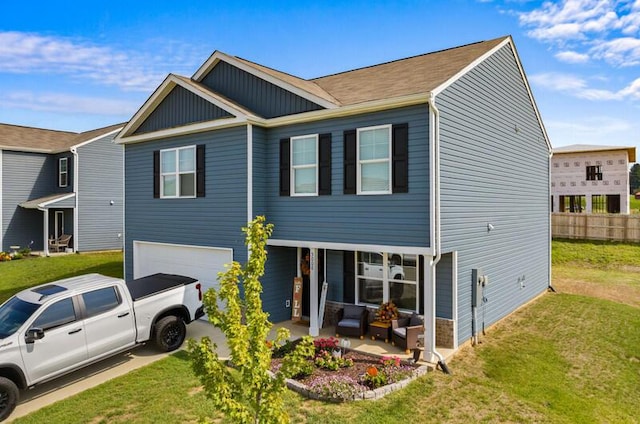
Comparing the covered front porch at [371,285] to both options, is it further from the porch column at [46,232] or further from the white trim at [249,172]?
the porch column at [46,232]

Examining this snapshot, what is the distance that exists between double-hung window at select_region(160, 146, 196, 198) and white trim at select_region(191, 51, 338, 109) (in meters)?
2.87

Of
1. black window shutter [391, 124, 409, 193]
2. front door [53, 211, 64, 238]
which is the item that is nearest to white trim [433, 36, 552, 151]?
black window shutter [391, 124, 409, 193]

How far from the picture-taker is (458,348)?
363 inches

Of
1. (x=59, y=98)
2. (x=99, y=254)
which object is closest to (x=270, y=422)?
(x=99, y=254)

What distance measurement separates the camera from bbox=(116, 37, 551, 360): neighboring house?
8.98 metres

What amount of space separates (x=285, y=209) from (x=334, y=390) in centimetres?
533

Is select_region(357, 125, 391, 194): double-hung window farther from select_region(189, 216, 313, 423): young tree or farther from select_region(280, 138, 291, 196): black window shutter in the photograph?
select_region(189, 216, 313, 423): young tree

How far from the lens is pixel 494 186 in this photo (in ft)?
37.3

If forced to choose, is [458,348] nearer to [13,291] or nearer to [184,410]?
[184,410]

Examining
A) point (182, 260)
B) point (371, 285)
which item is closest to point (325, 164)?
point (371, 285)

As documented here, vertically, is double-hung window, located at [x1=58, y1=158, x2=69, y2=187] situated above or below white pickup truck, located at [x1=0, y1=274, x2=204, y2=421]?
above

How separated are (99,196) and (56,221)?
10.3ft

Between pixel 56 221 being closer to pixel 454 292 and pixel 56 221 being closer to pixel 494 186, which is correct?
pixel 454 292

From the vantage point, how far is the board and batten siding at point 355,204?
8.69 metres
